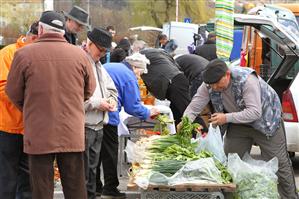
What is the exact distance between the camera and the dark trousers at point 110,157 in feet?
23.3

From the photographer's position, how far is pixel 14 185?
588 cm

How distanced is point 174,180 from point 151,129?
201 cm

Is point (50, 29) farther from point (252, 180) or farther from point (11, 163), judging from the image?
point (252, 180)

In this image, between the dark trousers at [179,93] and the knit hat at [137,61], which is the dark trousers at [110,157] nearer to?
the knit hat at [137,61]

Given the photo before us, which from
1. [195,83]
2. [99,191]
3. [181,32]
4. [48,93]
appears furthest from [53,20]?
[181,32]

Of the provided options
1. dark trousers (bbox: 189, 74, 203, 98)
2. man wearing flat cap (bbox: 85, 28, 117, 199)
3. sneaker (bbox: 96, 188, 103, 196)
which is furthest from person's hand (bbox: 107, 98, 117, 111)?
dark trousers (bbox: 189, 74, 203, 98)

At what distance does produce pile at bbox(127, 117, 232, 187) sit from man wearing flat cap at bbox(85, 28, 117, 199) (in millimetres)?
440

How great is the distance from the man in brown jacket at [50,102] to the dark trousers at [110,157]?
1.81 m

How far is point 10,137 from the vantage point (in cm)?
573

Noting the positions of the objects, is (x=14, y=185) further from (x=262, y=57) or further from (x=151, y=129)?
(x=262, y=57)

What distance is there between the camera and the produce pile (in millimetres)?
5704

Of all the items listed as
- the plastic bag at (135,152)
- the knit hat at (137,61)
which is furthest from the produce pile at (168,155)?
the knit hat at (137,61)

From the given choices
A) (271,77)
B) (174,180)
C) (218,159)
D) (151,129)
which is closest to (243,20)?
(271,77)

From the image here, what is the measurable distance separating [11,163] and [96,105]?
38.1 inches
